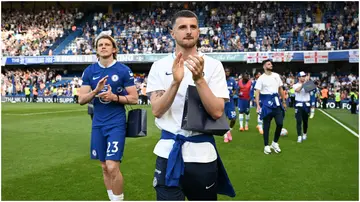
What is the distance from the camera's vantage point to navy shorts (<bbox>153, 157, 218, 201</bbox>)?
A: 295 centimetres

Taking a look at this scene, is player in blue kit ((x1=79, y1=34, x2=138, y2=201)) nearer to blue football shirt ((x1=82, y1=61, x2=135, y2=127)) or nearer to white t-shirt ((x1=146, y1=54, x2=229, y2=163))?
blue football shirt ((x1=82, y1=61, x2=135, y2=127))

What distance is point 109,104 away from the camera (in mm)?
4957

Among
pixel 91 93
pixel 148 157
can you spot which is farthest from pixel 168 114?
pixel 148 157

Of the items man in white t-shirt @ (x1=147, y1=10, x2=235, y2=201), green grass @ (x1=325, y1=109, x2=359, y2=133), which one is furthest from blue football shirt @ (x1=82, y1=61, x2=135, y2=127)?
green grass @ (x1=325, y1=109, x2=359, y2=133)

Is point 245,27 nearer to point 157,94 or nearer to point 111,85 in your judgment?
point 111,85

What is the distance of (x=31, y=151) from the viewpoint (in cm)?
937

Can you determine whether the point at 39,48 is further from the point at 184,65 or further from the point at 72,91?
the point at 184,65

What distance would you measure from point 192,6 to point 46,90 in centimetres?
1760

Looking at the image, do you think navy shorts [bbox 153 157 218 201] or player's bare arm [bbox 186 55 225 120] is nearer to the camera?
player's bare arm [bbox 186 55 225 120]

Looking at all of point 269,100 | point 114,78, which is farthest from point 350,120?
point 114,78

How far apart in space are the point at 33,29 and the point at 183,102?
45256 mm

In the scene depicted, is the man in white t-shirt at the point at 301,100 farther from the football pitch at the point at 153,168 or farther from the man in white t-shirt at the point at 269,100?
the man in white t-shirt at the point at 269,100

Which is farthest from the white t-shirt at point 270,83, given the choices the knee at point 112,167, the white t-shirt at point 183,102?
the white t-shirt at point 183,102

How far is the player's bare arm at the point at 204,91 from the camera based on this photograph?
2.59m
